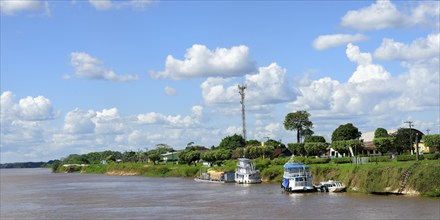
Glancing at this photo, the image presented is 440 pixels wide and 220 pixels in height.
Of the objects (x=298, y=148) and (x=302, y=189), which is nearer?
(x=302, y=189)

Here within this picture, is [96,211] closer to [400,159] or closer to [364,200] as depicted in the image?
[364,200]

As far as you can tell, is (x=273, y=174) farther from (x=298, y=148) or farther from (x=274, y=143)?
(x=274, y=143)

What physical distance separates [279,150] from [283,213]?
9568 cm

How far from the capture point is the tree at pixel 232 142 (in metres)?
177

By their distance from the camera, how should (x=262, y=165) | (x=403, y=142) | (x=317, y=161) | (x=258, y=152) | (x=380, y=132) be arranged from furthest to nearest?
(x=258, y=152) < (x=380, y=132) < (x=262, y=165) < (x=403, y=142) < (x=317, y=161)

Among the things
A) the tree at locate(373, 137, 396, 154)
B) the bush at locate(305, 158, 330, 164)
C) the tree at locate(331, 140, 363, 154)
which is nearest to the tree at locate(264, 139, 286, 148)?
the tree at locate(331, 140, 363, 154)

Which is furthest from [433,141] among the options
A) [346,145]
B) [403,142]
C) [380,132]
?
[380,132]

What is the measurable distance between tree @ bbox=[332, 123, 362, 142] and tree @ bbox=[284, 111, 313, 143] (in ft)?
73.0

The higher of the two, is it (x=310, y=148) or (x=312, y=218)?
(x=310, y=148)

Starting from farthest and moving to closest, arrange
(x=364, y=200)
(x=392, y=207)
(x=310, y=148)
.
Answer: (x=310, y=148)
(x=364, y=200)
(x=392, y=207)

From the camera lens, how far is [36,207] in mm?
68562

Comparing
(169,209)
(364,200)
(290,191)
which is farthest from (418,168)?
(169,209)

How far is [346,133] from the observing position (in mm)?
126188

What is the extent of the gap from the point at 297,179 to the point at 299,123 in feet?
255
